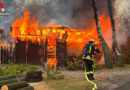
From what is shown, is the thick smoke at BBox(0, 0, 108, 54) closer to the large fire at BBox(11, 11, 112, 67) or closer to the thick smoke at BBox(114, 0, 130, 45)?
the thick smoke at BBox(114, 0, 130, 45)

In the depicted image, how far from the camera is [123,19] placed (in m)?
19.0

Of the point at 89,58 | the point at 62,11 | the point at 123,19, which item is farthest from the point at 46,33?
the point at 123,19

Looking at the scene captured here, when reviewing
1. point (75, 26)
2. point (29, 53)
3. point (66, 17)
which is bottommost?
point (29, 53)

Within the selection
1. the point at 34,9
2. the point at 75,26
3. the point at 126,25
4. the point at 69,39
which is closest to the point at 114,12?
the point at 126,25

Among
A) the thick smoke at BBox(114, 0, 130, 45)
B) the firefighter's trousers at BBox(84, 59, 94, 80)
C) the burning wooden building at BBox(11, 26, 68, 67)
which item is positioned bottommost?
the firefighter's trousers at BBox(84, 59, 94, 80)

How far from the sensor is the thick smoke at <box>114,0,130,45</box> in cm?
1836

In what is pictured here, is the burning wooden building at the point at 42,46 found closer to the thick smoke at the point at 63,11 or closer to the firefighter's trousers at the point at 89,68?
the thick smoke at the point at 63,11

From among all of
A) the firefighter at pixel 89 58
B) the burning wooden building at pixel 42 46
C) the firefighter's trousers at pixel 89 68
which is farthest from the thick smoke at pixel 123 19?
the firefighter's trousers at pixel 89 68

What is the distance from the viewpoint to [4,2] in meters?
24.0

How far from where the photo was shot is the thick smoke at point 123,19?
18359 millimetres

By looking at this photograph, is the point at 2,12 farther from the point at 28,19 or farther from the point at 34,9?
the point at 28,19

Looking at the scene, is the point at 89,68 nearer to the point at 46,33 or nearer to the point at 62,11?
the point at 46,33

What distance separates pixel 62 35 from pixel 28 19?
13.5ft

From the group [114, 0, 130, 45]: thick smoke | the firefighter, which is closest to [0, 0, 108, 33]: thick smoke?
[114, 0, 130, 45]: thick smoke
